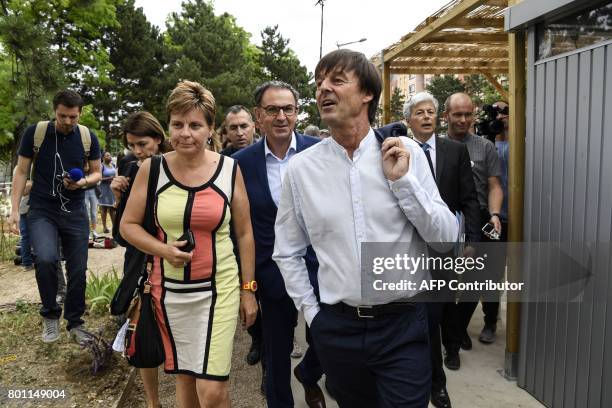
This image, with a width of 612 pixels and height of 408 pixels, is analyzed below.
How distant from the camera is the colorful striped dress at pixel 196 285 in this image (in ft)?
8.11

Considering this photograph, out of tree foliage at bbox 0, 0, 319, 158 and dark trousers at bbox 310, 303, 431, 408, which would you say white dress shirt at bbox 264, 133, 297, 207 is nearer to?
dark trousers at bbox 310, 303, 431, 408

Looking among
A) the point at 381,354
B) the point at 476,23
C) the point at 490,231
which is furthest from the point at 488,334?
the point at 476,23

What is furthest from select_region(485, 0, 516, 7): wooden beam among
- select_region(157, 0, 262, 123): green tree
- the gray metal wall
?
select_region(157, 0, 262, 123): green tree

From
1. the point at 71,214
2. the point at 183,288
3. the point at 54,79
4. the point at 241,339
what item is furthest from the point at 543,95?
the point at 54,79

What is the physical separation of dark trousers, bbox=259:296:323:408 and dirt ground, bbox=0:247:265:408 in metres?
0.55

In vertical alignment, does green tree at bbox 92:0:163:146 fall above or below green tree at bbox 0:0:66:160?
above

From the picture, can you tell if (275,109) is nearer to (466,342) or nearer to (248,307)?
(248,307)

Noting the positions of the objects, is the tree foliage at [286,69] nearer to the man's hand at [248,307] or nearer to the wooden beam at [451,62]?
the wooden beam at [451,62]

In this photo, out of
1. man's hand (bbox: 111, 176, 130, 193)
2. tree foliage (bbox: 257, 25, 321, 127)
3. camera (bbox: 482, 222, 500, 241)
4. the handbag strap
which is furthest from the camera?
tree foliage (bbox: 257, 25, 321, 127)

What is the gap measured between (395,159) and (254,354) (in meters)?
2.93

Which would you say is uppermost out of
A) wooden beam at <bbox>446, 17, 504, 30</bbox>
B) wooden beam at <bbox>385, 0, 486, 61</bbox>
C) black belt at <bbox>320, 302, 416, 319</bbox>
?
wooden beam at <bbox>446, 17, 504, 30</bbox>

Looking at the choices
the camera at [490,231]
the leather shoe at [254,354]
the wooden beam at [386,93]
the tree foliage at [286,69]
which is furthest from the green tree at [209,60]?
the camera at [490,231]

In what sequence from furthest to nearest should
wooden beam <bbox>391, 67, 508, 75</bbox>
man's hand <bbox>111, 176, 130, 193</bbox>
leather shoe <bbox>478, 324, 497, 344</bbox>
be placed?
wooden beam <bbox>391, 67, 508, 75</bbox>, leather shoe <bbox>478, 324, 497, 344</bbox>, man's hand <bbox>111, 176, 130, 193</bbox>

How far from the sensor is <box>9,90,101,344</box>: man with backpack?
406 cm
